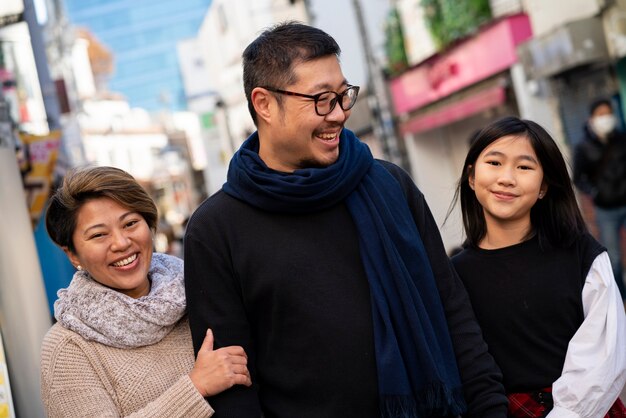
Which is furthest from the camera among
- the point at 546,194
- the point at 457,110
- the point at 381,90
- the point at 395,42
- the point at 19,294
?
the point at 381,90

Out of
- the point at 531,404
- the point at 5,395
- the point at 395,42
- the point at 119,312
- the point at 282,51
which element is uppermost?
the point at 395,42

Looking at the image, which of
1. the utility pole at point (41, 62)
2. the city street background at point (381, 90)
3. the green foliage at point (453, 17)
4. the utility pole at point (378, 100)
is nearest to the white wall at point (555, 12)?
the city street background at point (381, 90)

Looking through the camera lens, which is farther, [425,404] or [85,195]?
[85,195]

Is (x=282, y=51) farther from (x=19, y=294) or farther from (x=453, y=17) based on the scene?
(x=453, y=17)

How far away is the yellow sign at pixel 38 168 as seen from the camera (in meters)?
8.84

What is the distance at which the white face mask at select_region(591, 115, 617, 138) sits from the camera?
8.77 m

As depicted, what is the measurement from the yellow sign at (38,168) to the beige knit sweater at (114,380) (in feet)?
19.4

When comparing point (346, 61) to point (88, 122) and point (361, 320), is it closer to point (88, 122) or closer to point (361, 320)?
point (361, 320)

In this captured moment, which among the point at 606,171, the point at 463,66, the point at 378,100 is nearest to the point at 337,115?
the point at 606,171

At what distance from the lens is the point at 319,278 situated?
292 centimetres

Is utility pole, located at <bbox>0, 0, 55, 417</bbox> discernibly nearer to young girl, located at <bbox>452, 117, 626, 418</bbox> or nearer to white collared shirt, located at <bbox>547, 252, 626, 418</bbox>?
young girl, located at <bbox>452, 117, 626, 418</bbox>

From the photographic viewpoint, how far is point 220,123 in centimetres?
4303

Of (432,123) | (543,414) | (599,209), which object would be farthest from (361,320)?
(432,123)

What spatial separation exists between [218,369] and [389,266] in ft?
2.10
